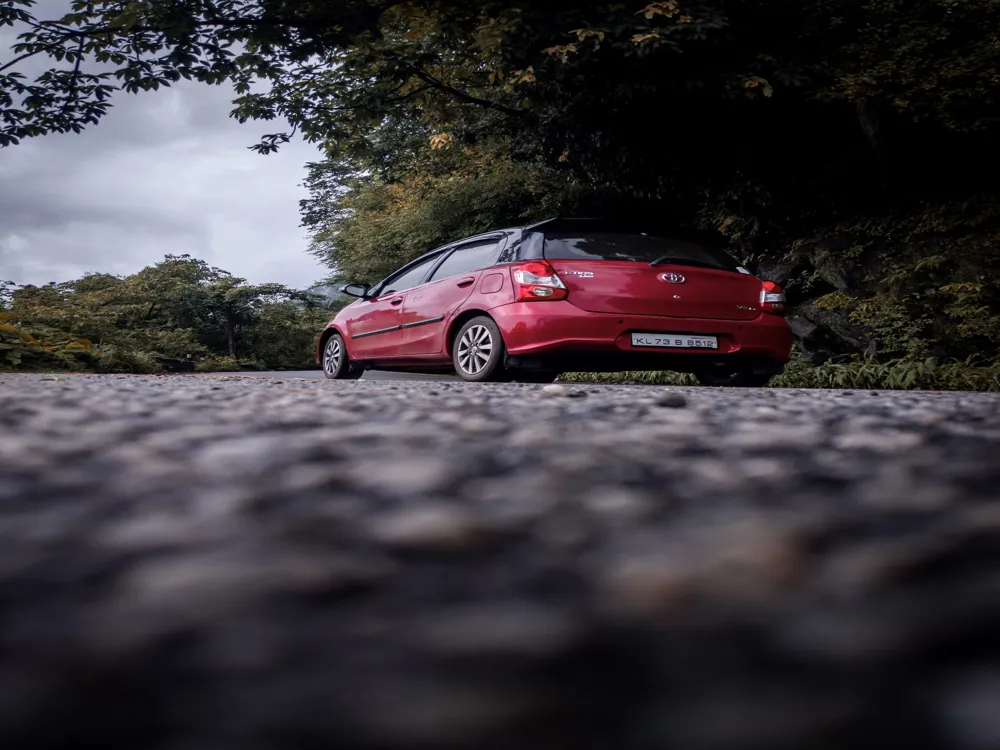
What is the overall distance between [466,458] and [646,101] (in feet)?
32.3

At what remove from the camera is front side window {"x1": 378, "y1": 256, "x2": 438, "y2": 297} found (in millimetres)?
7754

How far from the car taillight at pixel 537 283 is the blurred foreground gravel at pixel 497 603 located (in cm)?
446

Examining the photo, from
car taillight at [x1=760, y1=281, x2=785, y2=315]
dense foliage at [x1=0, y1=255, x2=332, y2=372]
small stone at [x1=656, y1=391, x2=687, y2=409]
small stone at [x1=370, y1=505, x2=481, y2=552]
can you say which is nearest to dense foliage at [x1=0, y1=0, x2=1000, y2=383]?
car taillight at [x1=760, y1=281, x2=785, y2=315]

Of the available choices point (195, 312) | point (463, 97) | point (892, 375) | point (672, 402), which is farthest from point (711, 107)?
point (195, 312)

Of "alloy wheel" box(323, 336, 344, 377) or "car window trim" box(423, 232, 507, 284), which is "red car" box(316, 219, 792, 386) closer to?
"car window trim" box(423, 232, 507, 284)

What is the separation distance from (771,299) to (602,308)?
1.58m

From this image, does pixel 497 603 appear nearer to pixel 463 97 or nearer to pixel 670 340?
pixel 670 340

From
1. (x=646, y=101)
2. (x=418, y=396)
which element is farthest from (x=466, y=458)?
(x=646, y=101)

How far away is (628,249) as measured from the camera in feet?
20.4

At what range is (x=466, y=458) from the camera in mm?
1538

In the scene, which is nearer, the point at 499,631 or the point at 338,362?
the point at 499,631

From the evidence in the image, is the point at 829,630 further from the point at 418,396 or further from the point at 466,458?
the point at 418,396

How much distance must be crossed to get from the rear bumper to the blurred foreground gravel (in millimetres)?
4376

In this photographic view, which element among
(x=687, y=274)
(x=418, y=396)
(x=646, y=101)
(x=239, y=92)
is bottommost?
(x=418, y=396)
